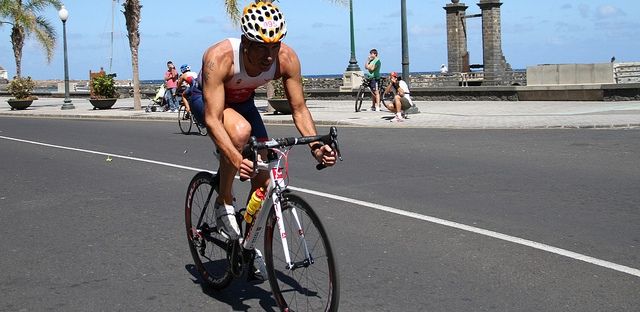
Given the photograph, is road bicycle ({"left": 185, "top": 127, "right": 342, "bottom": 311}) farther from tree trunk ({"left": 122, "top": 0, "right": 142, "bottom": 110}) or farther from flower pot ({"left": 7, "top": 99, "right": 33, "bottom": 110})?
flower pot ({"left": 7, "top": 99, "right": 33, "bottom": 110})

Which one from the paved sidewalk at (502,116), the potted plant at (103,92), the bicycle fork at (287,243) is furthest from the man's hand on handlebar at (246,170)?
the potted plant at (103,92)

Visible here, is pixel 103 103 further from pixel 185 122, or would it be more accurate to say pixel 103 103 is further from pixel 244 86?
pixel 244 86

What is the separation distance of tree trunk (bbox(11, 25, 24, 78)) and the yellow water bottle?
46.3 meters

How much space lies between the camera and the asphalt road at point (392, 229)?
5.27m

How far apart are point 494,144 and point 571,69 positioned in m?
14.8

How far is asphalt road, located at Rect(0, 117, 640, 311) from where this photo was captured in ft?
17.3

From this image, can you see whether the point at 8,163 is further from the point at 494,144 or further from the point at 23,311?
the point at 23,311

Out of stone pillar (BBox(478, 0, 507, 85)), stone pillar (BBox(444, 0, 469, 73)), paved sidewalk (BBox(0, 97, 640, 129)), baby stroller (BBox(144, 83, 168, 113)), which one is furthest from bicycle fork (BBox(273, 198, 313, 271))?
stone pillar (BBox(444, 0, 469, 73))

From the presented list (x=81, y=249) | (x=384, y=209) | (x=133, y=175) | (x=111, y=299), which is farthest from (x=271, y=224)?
(x=133, y=175)

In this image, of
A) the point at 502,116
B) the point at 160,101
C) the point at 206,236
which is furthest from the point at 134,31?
the point at 206,236

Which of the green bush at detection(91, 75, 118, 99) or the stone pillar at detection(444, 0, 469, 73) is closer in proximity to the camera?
the green bush at detection(91, 75, 118, 99)

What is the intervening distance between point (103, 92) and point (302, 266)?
31.8 meters

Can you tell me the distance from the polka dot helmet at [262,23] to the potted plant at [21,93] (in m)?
35.1

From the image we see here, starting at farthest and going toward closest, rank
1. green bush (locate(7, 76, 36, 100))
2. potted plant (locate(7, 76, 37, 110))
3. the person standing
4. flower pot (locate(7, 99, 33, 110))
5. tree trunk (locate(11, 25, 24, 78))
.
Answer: tree trunk (locate(11, 25, 24, 78))
green bush (locate(7, 76, 36, 100))
potted plant (locate(7, 76, 37, 110))
flower pot (locate(7, 99, 33, 110))
the person standing
